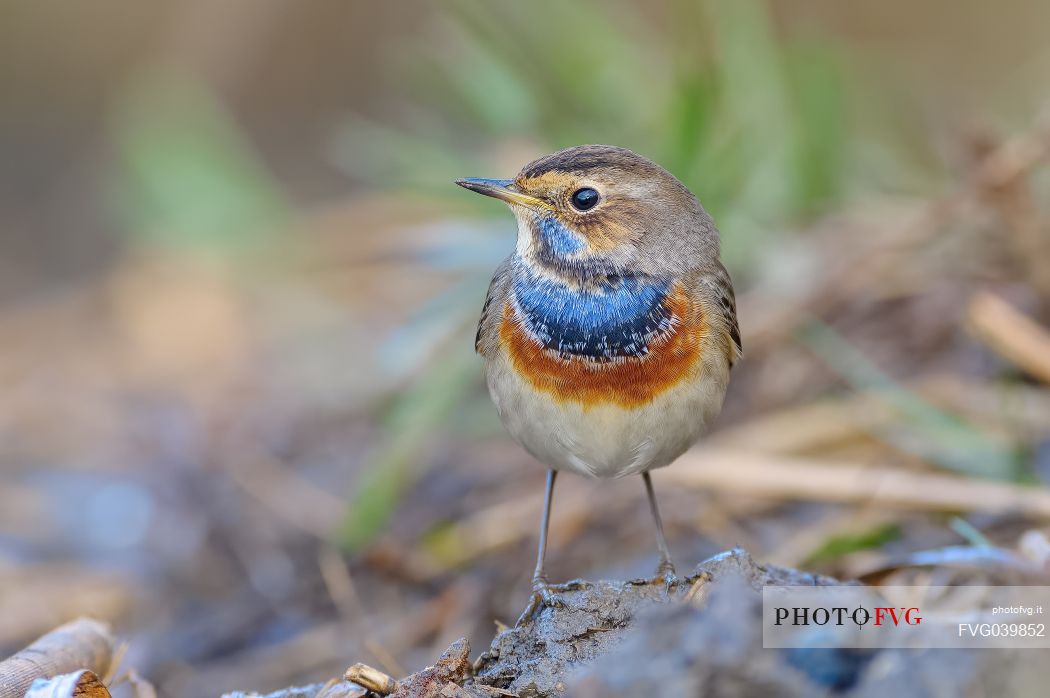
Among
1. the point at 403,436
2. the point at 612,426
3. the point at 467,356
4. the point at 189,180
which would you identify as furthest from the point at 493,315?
the point at 189,180

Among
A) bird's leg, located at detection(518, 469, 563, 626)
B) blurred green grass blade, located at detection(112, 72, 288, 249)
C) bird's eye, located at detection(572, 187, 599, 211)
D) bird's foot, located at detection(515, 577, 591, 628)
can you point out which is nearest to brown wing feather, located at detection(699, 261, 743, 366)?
bird's eye, located at detection(572, 187, 599, 211)

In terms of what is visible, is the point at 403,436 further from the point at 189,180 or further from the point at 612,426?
the point at 189,180

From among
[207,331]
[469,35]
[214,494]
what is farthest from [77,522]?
[469,35]

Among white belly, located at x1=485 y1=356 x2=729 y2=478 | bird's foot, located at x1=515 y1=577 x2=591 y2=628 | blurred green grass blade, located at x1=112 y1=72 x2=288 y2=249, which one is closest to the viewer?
bird's foot, located at x1=515 y1=577 x2=591 y2=628

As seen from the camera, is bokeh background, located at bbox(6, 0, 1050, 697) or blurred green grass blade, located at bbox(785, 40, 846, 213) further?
blurred green grass blade, located at bbox(785, 40, 846, 213)

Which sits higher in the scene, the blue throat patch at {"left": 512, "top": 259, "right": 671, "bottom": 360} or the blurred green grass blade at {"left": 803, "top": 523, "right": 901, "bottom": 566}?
the blue throat patch at {"left": 512, "top": 259, "right": 671, "bottom": 360}

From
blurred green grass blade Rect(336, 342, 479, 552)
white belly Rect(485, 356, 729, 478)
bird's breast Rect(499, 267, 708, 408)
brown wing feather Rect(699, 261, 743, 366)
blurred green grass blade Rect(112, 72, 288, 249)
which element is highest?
blurred green grass blade Rect(112, 72, 288, 249)

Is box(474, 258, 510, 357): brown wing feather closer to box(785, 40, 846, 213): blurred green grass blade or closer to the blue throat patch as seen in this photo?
the blue throat patch

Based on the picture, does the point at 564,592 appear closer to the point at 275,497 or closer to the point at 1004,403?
the point at 1004,403
